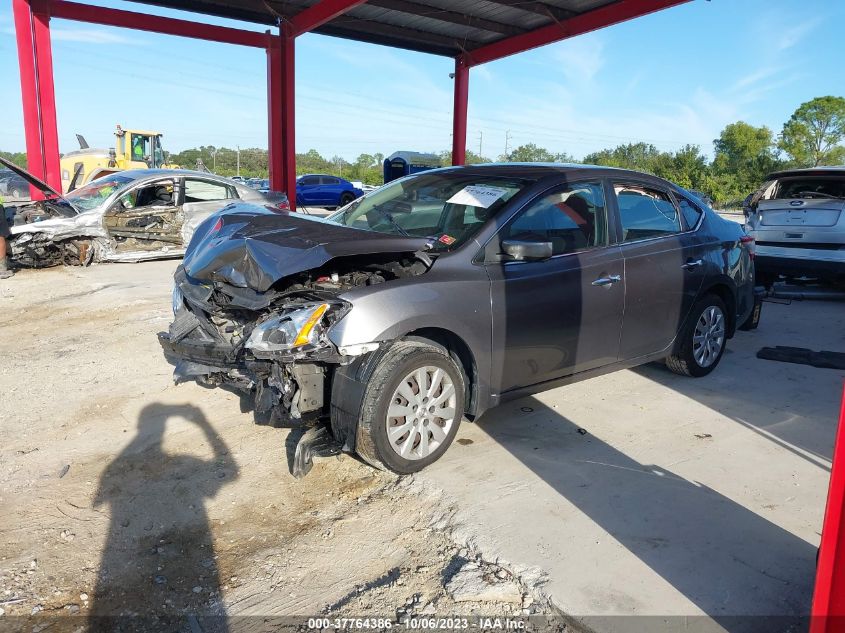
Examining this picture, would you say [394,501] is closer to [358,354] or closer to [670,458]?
[358,354]

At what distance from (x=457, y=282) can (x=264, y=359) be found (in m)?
1.14

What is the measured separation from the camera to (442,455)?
3785 mm

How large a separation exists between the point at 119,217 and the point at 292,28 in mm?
6549

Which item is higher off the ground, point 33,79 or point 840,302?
point 33,79

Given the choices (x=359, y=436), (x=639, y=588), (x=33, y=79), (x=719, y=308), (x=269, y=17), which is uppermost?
(x=269, y=17)

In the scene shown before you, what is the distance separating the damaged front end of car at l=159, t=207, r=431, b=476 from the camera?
333cm

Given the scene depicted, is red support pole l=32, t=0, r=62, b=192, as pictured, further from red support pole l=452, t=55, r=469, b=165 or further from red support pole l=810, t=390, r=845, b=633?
red support pole l=810, t=390, r=845, b=633

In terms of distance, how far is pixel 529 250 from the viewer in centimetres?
375

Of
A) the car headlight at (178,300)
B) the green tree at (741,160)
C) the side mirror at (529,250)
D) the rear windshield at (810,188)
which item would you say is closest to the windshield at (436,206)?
the side mirror at (529,250)

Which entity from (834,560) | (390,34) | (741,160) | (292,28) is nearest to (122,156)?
(292,28)

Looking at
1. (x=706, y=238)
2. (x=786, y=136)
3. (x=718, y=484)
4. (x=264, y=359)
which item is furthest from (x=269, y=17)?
(x=786, y=136)

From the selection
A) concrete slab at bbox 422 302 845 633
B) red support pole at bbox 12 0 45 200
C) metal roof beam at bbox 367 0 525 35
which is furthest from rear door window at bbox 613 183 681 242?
red support pole at bbox 12 0 45 200

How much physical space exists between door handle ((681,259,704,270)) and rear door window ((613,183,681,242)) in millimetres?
257

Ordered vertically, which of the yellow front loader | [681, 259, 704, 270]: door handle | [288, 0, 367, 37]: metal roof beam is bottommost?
[681, 259, 704, 270]: door handle
